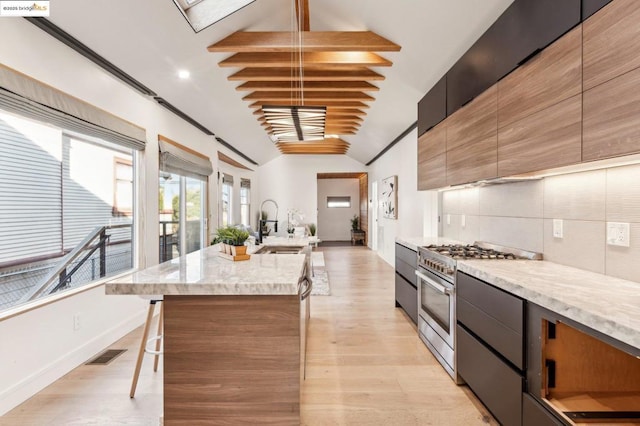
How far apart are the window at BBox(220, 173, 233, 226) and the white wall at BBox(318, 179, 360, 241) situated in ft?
17.3

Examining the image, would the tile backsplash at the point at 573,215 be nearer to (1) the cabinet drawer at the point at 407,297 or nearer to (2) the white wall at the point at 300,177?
(1) the cabinet drawer at the point at 407,297

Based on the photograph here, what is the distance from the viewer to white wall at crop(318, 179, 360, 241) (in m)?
12.9

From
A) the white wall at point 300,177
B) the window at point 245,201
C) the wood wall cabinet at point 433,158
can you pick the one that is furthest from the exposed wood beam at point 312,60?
the white wall at point 300,177

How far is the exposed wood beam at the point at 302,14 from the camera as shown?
9.80 ft

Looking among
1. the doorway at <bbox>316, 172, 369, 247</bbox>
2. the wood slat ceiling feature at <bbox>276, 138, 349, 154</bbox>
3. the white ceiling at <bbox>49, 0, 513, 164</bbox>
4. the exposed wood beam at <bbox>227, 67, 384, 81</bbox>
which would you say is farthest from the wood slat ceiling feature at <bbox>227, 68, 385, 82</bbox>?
the doorway at <bbox>316, 172, 369, 247</bbox>

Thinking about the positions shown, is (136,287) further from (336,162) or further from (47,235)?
(336,162)

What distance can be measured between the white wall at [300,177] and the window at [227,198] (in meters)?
2.38

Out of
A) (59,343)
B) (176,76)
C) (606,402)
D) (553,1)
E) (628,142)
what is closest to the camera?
(628,142)

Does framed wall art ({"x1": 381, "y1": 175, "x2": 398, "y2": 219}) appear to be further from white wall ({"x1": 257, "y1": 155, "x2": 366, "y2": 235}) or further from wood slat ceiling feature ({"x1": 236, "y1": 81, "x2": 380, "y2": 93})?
white wall ({"x1": 257, "y1": 155, "x2": 366, "y2": 235})

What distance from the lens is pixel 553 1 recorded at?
1629 mm

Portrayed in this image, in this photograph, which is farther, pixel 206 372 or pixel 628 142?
pixel 206 372

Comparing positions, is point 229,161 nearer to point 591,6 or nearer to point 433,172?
point 433,172

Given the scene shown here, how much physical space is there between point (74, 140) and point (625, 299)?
3828mm

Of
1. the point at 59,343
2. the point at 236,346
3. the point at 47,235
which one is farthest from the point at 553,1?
the point at 59,343
